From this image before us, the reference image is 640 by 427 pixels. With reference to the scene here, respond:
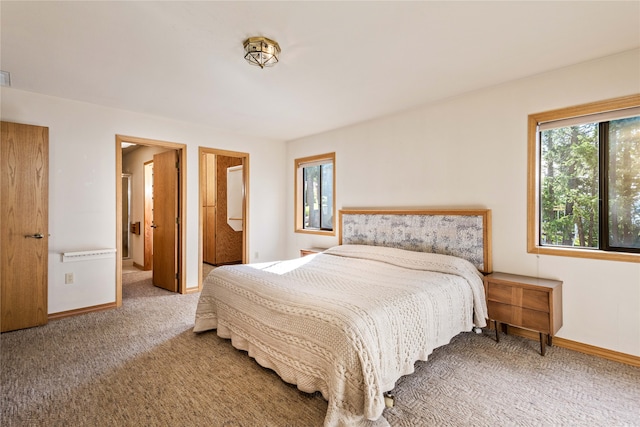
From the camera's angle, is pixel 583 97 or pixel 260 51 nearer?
pixel 260 51

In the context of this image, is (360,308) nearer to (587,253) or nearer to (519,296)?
(519,296)

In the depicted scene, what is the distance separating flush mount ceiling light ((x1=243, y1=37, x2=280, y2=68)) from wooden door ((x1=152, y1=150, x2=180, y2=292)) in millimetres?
2520

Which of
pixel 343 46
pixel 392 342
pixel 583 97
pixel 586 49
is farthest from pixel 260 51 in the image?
pixel 583 97

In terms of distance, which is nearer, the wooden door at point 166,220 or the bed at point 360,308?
the bed at point 360,308

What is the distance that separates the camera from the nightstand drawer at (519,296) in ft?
7.72

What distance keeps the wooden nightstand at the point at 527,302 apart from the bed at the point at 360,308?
4.5 inches

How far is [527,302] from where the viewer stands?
243 centimetres

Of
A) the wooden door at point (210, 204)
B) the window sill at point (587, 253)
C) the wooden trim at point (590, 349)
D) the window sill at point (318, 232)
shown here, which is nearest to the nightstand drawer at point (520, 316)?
the wooden trim at point (590, 349)

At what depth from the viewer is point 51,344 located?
8.40 ft

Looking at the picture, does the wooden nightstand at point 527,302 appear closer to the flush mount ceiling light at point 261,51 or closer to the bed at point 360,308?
the bed at point 360,308

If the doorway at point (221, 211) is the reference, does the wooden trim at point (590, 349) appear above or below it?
below

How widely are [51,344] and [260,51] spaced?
9.63 feet

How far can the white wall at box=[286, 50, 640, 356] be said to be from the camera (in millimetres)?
2320

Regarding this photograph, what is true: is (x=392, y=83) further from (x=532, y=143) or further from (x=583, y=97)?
(x=583, y=97)
